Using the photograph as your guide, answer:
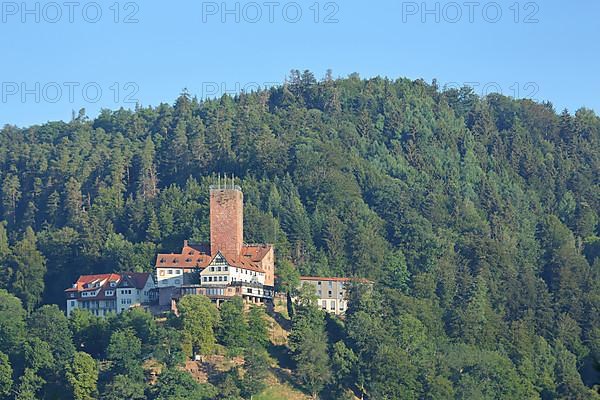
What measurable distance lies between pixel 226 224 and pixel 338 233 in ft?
58.1

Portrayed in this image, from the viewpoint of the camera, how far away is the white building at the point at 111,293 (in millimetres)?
95438

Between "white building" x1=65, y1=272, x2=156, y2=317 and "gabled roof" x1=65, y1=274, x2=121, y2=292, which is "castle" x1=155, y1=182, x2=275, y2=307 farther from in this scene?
"gabled roof" x1=65, y1=274, x2=121, y2=292

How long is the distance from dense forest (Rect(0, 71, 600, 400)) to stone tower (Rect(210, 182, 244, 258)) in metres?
4.97

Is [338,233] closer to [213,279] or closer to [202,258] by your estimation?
[202,258]

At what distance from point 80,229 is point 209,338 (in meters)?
32.5

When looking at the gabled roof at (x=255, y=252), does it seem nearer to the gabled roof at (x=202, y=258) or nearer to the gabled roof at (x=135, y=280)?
the gabled roof at (x=202, y=258)

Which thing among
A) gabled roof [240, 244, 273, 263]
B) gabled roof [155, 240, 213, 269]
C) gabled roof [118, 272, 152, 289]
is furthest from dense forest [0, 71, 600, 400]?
gabled roof [155, 240, 213, 269]

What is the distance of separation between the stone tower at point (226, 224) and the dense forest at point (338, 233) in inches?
196

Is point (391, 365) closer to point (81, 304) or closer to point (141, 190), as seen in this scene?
point (81, 304)

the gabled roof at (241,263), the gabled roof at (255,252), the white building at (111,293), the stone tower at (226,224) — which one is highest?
the stone tower at (226,224)

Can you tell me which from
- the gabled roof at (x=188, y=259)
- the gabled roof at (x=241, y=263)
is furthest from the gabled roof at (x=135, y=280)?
the gabled roof at (x=241, y=263)

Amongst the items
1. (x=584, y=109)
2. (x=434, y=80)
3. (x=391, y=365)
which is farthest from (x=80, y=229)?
(x=584, y=109)

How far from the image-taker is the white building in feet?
313

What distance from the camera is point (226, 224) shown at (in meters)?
95.6
